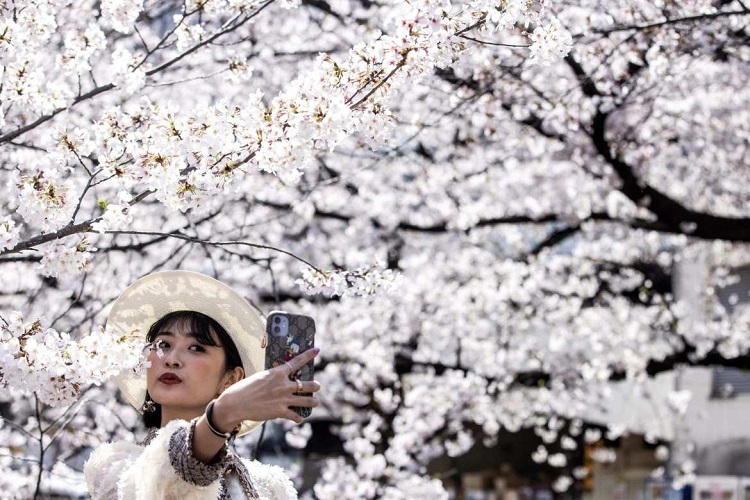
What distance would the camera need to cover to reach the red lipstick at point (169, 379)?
2.77 meters

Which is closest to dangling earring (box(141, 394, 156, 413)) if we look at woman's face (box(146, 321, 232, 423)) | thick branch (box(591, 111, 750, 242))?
woman's face (box(146, 321, 232, 423))

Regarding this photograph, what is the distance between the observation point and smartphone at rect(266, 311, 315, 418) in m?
2.30

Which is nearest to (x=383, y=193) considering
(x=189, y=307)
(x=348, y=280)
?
(x=348, y=280)

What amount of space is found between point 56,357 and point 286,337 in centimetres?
65

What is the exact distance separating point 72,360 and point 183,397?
0.98 feet

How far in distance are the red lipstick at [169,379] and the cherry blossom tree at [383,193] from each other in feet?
0.60

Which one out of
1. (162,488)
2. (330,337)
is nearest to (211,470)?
(162,488)

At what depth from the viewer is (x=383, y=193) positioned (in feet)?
31.6

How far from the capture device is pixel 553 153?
8508 millimetres

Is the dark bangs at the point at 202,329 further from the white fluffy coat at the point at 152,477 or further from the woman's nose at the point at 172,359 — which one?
the white fluffy coat at the point at 152,477

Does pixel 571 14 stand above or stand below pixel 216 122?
above

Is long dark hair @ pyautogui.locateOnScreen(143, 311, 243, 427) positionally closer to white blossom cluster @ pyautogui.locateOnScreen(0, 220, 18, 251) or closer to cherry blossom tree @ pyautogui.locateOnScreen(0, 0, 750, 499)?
cherry blossom tree @ pyautogui.locateOnScreen(0, 0, 750, 499)

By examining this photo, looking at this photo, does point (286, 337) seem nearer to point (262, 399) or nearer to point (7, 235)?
point (262, 399)

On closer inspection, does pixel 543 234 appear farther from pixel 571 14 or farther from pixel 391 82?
pixel 391 82
